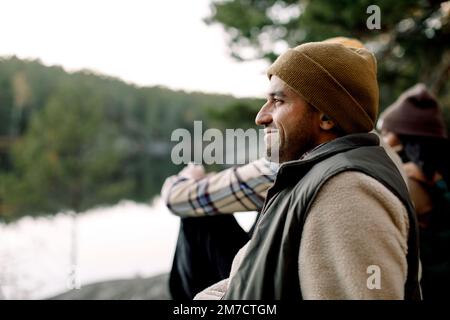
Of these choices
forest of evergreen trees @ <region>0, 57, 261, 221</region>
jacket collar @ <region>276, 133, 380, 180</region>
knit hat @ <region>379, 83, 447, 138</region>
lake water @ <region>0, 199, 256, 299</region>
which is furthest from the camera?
forest of evergreen trees @ <region>0, 57, 261, 221</region>

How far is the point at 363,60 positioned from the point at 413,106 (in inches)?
72.4

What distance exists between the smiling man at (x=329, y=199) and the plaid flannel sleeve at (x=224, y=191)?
54 cm

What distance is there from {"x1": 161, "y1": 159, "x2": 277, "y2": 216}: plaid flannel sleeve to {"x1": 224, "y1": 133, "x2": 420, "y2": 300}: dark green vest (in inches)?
25.2

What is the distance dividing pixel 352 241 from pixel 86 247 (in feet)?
47.8

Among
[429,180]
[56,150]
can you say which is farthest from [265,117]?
[56,150]

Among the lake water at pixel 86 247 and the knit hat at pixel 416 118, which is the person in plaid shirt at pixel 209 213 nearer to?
the knit hat at pixel 416 118

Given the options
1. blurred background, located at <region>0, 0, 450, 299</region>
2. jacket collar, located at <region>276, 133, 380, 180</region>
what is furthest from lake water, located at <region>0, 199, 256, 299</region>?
jacket collar, located at <region>276, 133, 380, 180</region>

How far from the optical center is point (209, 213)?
2084 millimetres

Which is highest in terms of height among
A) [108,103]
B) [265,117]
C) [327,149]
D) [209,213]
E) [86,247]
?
[108,103]

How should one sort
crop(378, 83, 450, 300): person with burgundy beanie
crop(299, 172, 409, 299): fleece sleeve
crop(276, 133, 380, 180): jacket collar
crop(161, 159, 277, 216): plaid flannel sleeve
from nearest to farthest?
crop(299, 172, 409, 299): fleece sleeve, crop(276, 133, 380, 180): jacket collar, crop(161, 159, 277, 216): plaid flannel sleeve, crop(378, 83, 450, 300): person with burgundy beanie

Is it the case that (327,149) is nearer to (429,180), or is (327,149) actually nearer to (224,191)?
(224,191)

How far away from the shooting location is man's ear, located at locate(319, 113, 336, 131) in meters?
1.30

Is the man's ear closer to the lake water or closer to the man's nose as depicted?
the man's nose

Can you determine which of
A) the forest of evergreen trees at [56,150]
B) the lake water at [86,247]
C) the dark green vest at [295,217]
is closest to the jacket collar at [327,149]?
the dark green vest at [295,217]
